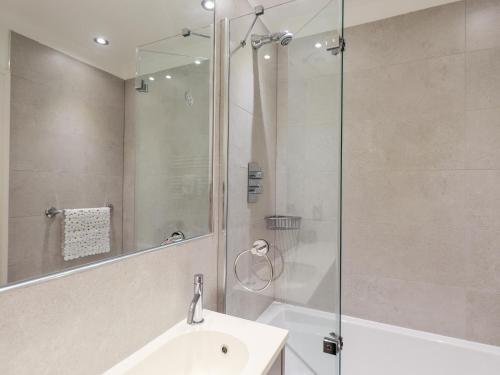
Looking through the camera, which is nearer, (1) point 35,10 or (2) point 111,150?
(1) point 35,10

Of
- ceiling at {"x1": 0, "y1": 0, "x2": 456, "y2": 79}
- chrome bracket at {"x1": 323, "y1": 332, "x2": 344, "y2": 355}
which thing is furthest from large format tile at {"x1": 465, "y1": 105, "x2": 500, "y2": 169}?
chrome bracket at {"x1": 323, "y1": 332, "x2": 344, "y2": 355}

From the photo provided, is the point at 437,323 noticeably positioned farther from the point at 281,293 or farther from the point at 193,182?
the point at 193,182

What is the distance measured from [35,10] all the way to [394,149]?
1822 mm

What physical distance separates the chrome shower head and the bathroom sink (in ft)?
4.82

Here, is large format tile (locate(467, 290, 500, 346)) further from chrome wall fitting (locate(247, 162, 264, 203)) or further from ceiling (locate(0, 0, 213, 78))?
ceiling (locate(0, 0, 213, 78))

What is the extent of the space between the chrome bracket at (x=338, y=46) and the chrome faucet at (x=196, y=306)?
1.19 metres

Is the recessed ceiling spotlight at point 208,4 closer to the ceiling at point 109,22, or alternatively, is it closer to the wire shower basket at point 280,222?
the ceiling at point 109,22

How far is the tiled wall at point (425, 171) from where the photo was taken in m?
1.48

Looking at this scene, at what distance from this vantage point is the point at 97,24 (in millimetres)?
699

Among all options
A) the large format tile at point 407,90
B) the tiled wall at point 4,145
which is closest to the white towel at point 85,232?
the tiled wall at point 4,145

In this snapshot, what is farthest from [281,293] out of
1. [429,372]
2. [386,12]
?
[386,12]

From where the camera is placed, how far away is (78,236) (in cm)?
65

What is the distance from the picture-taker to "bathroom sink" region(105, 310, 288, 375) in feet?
2.48

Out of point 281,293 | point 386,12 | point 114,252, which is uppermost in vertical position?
point 386,12
